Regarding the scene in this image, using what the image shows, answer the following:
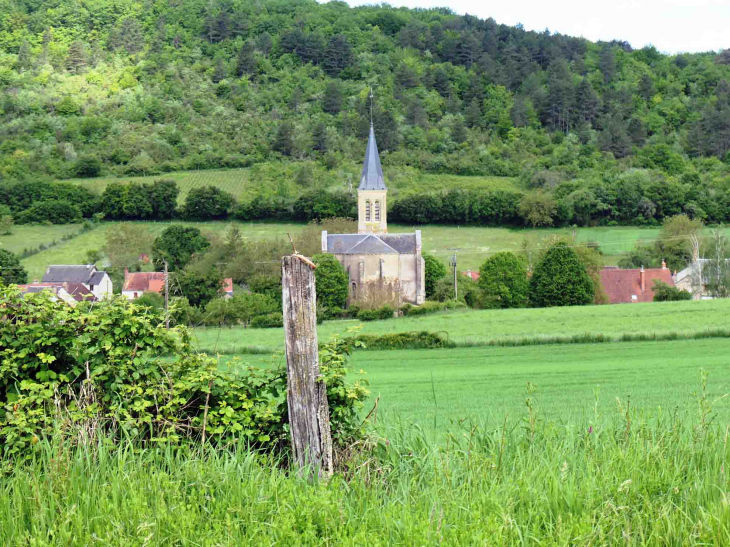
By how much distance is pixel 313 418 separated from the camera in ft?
17.3

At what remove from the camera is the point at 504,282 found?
2266 inches

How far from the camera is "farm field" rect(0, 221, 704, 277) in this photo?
73.4 metres

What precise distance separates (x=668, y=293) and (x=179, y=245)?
41884 mm

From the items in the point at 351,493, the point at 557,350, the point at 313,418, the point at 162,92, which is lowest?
the point at 557,350

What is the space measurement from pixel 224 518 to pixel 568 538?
1.96m

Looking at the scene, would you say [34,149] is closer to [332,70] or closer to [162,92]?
[162,92]

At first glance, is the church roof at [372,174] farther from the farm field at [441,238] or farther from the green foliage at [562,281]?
the green foliage at [562,281]

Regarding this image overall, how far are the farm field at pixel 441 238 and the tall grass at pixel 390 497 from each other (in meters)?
65.8

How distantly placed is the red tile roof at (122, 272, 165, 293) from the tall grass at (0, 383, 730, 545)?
186 feet

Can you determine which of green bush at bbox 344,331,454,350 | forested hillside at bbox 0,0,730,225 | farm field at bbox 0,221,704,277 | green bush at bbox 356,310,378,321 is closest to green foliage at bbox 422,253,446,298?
farm field at bbox 0,221,704,277

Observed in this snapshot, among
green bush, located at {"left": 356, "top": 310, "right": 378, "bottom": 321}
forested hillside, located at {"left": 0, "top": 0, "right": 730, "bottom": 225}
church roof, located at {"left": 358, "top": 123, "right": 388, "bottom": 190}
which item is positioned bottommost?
green bush, located at {"left": 356, "top": 310, "right": 378, "bottom": 321}

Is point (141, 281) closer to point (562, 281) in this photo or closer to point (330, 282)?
point (330, 282)

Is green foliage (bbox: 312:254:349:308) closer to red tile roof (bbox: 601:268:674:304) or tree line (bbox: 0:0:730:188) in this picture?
red tile roof (bbox: 601:268:674:304)

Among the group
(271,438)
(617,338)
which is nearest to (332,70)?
(617,338)
